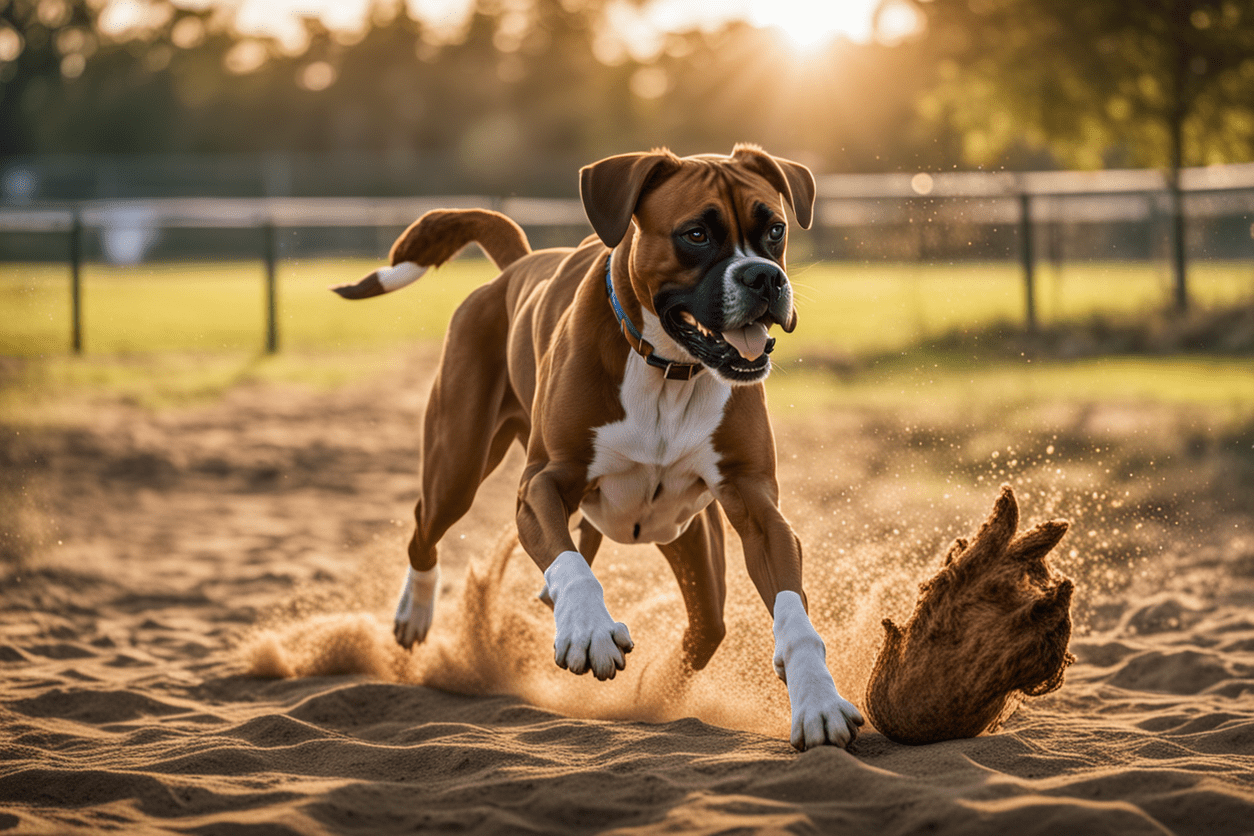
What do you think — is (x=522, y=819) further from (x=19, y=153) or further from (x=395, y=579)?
(x=19, y=153)

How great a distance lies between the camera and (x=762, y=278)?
12.4 feet

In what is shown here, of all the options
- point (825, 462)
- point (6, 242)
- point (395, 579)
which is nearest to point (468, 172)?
point (6, 242)

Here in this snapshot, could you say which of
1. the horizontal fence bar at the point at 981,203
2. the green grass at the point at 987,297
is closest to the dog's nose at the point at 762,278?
the horizontal fence bar at the point at 981,203

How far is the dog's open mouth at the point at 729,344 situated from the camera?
3879 mm

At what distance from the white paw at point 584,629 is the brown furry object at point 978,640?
2.94ft

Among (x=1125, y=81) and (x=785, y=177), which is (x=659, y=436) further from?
(x=1125, y=81)

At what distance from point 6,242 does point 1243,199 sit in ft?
84.7

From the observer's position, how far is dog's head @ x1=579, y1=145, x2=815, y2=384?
12.5 feet

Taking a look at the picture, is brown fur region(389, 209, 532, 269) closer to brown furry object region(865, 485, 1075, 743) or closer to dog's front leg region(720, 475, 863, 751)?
dog's front leg region(720, 475, 863, 751)

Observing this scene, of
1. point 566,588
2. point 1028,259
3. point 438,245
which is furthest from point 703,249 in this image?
point 1028,259

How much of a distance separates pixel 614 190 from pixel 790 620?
1.45 meters

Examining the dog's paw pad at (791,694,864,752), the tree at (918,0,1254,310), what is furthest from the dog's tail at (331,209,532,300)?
the tree at (918,0,1254,310)

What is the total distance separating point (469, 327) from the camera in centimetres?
523

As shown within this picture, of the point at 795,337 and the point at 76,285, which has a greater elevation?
the point at 76,285
